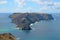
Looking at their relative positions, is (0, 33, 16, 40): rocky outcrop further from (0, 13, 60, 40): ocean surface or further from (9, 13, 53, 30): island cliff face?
(9, 13, 53, 30): island cliff face

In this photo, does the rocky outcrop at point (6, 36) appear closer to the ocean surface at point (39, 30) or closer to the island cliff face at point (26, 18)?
the ocean surface at point (39, 30)

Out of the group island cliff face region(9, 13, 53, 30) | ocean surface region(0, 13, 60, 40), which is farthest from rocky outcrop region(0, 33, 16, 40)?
island cliff face region(9, 13, 53, 30)

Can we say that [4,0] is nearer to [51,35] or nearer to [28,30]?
[28,30]

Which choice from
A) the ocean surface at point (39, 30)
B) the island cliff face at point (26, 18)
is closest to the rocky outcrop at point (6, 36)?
the ocean surface at point (39, 30)

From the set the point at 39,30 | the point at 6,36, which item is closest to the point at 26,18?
the point at 39,30

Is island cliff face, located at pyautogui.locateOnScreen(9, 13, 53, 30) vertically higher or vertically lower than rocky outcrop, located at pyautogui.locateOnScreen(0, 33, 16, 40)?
higher

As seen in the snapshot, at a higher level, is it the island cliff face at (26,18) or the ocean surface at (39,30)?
the island cliff face at (26,18)
